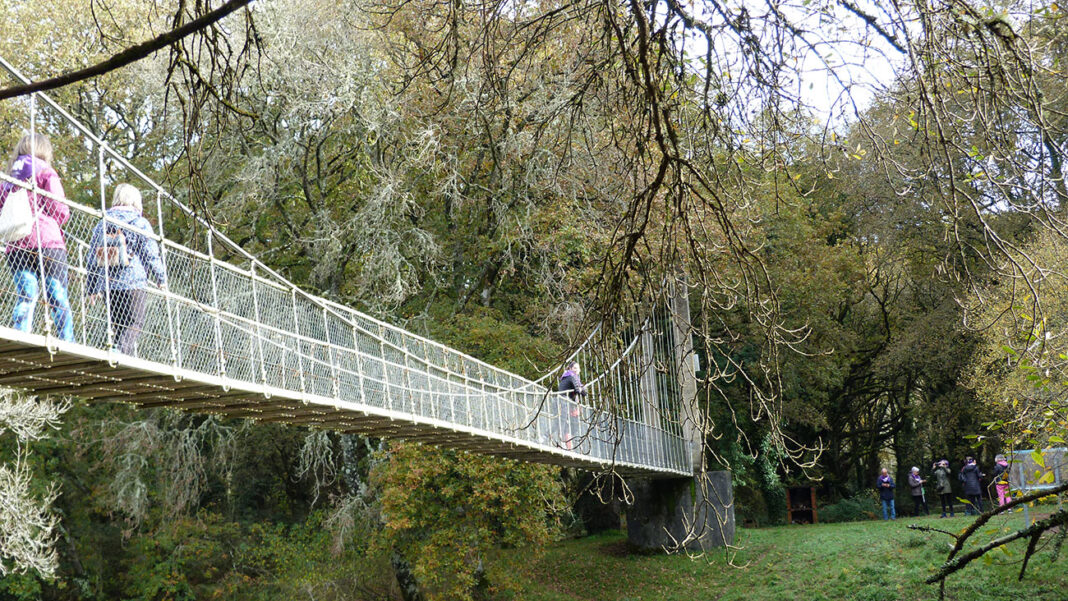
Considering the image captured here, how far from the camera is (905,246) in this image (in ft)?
56.5

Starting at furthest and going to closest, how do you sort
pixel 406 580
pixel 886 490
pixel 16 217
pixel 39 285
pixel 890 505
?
pixel 890 505 → pixel 886 490 → pixel 406 580 → pixel 39 285 → pixel 16 217

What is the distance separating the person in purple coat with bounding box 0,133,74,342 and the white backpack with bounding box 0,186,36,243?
0.03m

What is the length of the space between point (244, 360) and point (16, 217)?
5.16 feet

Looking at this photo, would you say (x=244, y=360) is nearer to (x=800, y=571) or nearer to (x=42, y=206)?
(x=42, y=206)

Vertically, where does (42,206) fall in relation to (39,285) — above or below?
above

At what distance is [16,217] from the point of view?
3.66 meters

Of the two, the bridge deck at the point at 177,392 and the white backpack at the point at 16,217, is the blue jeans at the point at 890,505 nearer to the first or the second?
the bridge deck at the point at 177,392

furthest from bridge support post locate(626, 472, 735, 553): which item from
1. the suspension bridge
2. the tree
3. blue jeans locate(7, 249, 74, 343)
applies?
blue jeans locate(7, 249, 74, 343)

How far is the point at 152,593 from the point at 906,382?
12359mm

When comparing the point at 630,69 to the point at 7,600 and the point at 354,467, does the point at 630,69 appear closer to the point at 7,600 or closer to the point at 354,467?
the point at 354,467

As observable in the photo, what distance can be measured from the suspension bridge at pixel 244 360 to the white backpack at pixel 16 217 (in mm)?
43

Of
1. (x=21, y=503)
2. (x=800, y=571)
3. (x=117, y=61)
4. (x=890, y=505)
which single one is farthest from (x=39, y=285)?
(x=890, y=505)

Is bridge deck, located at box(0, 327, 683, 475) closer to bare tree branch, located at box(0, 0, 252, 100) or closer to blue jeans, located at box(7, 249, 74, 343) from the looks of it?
blue jeans, located at box(7, 249, 74, 343)

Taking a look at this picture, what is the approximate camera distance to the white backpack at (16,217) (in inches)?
143
